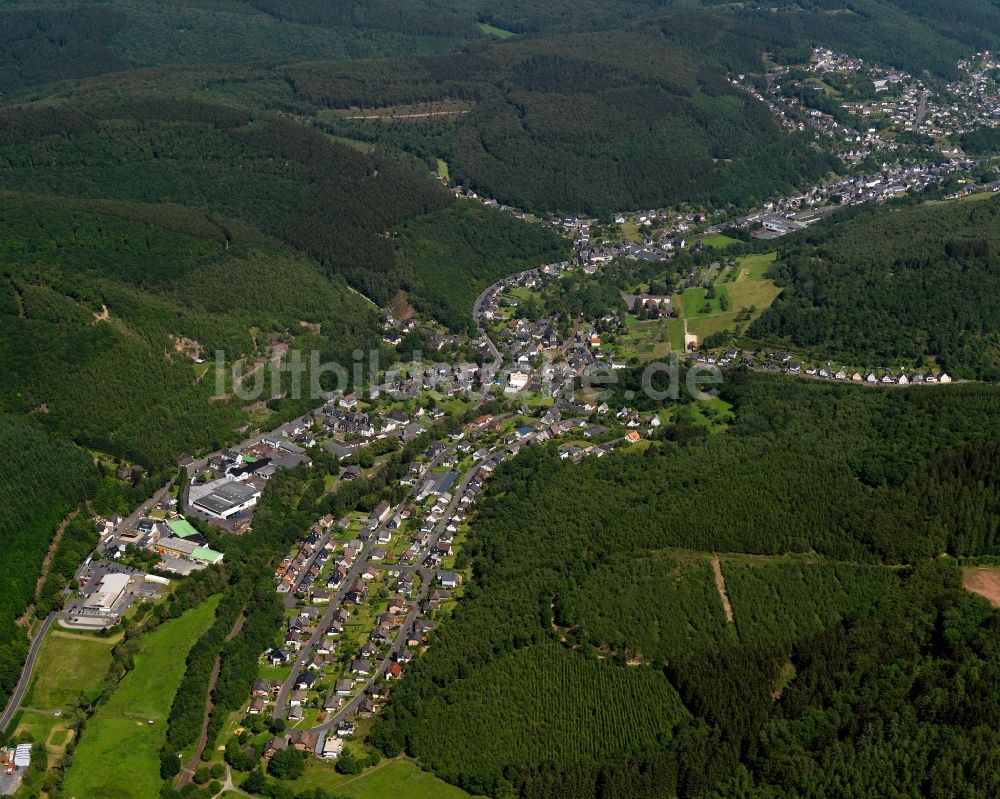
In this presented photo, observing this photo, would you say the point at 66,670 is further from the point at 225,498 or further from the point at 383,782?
the point at 383,782

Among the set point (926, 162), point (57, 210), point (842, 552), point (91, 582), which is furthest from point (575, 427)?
point (926, 162)

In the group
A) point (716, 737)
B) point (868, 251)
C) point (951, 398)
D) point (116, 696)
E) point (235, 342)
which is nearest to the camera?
point (716, 737)

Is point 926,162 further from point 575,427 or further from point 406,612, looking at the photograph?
point 406,612

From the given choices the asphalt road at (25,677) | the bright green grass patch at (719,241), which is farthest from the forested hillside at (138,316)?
the bright green grass patch at (719,241)

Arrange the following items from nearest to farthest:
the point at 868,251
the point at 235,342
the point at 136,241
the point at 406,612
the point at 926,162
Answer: the point at 406,612
the point at 235,342
the point at 136,241
the point at 868,251
the point at 926,162

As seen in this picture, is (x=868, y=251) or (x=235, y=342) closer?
(x=235, y=342)

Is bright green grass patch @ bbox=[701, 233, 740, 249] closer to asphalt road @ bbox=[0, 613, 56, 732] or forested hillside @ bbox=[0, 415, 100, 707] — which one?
forested hillside @ bbox=[0, 415, 100, 707]

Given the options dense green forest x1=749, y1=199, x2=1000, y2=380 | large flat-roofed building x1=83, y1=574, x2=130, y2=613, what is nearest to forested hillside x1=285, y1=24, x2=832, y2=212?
dense green forest x1=749, y1=199, x2=1000, y2=380

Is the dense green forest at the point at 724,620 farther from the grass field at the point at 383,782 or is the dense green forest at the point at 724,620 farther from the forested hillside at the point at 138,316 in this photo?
the forested hillside at the point at 138,316
